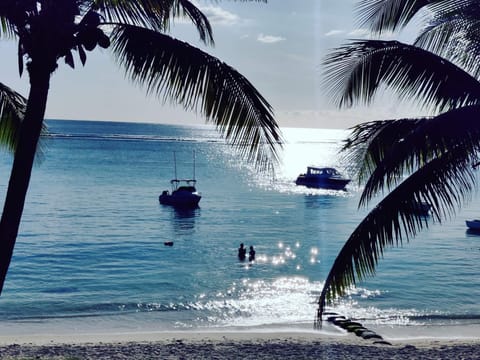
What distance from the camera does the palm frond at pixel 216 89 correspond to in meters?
5.93

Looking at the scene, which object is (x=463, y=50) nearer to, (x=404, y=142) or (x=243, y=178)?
(x=404, y=142)

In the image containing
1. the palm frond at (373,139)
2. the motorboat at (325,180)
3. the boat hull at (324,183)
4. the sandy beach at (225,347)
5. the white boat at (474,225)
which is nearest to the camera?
the palm frond at (373,139)

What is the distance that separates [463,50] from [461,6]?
1.13 m

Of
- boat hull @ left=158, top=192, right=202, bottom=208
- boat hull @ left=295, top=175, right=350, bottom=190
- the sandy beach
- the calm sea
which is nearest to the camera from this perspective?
the sandy beach

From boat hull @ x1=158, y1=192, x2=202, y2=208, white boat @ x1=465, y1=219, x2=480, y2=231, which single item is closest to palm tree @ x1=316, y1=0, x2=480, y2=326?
white boat @ x1=465, y1=219, x2=480, y2=231

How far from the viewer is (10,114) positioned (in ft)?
26.4

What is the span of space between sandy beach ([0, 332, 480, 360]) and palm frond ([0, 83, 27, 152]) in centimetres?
697

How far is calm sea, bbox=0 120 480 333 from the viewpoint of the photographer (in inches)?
867

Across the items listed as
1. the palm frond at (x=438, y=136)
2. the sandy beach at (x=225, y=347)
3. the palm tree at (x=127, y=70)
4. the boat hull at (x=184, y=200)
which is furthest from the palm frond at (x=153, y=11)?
the boat hull at (x=184, y=200)

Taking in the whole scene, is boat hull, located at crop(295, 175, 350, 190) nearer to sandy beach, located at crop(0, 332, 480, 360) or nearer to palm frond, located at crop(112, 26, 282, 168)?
sandy beach, located at crop(0, 332, 480, 360)

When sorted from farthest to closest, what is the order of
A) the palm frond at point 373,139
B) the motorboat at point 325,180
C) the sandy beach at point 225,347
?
the motorboat at point 325,180 → the sandy beach at point 225,347 → the palm frond at point 373,139

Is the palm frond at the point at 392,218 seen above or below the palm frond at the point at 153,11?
below

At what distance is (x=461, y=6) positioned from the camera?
8.12m

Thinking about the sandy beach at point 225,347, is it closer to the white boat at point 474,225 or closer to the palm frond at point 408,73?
the palm frond at point 408,73
